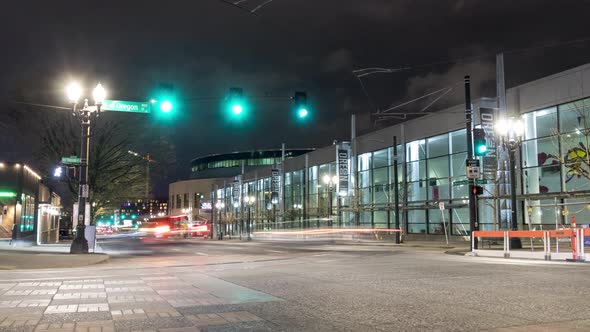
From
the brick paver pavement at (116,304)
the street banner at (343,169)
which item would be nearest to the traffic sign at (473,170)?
the brick paver pavement at (116,304)

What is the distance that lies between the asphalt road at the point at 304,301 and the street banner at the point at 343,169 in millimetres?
38053

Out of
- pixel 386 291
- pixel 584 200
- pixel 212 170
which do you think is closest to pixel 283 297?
pixel 386 291

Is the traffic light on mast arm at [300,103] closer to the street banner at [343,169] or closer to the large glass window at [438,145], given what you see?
the large glass window at [438,145]

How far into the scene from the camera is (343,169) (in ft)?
179

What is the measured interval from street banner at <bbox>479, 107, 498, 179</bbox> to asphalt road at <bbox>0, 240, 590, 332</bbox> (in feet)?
67.0

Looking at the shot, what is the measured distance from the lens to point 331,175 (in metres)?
60.2

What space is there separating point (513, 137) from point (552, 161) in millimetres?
11304

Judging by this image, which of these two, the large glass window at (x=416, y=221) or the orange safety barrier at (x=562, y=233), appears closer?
the orange safety barrier at (x=562, y=233)

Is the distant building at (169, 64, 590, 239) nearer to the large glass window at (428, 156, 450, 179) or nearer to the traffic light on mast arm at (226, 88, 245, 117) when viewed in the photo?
the large glass window at (428, 156, 450, 179)

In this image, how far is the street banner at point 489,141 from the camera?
34.4 metres

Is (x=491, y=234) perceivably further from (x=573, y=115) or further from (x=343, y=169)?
(x=343, y=169)

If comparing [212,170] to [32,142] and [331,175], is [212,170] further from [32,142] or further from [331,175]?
[32,142]

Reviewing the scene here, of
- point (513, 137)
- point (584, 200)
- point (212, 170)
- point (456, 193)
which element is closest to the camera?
point (513, 137)

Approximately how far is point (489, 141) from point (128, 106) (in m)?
24.6
